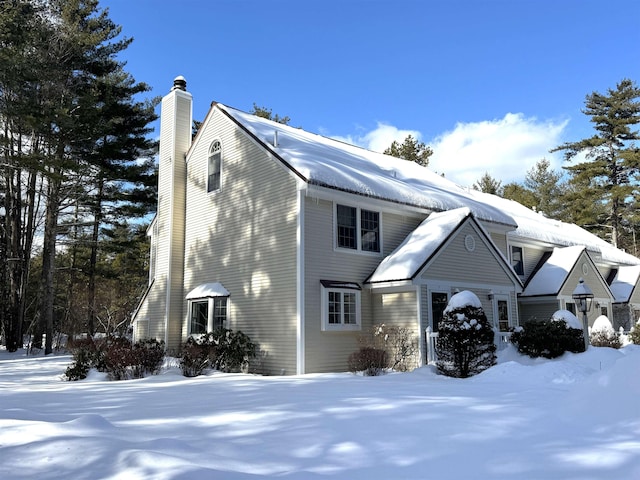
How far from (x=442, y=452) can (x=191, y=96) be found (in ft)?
59.3

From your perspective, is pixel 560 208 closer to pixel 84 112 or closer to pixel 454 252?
pixel 454 252

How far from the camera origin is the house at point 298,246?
48.3 feet

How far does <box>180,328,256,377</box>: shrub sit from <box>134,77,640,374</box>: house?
586mm

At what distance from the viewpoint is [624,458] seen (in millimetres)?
4867

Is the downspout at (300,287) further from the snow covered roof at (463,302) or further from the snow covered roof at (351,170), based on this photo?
the snow covered roof at (463,302)

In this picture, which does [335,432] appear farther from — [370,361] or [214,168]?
[214,168]

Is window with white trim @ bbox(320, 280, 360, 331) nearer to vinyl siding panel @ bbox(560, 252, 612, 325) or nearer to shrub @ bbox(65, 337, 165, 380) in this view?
shrub @ bbox(65, 337, 165, 380)

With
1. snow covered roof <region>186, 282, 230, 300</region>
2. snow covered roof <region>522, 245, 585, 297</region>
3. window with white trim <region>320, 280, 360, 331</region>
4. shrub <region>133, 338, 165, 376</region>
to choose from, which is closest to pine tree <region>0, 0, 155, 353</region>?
snow covered roof <region>186, 282, 230, 300</region>

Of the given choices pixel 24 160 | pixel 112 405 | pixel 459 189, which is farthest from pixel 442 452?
pixel 24 160

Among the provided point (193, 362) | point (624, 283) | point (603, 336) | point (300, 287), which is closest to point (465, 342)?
point (300, 287)

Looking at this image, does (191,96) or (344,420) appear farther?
(191,96)

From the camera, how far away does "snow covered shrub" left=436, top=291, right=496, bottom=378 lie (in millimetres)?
12398

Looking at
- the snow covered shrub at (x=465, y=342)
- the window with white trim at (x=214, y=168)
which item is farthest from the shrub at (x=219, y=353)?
the window with white trim at (x=214, y=168)

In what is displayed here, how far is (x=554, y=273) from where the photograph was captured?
22.5 meters
